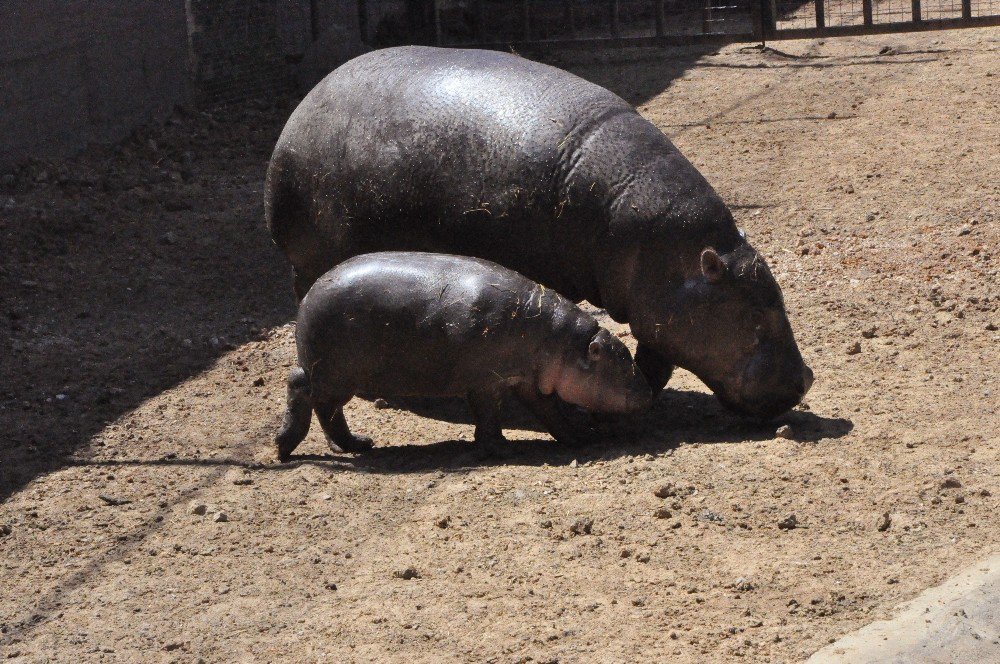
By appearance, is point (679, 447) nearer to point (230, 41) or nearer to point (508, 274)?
point (508, 274)

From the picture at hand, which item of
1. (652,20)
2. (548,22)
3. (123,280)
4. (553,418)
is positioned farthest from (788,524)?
(652,20)

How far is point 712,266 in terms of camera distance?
216 inches

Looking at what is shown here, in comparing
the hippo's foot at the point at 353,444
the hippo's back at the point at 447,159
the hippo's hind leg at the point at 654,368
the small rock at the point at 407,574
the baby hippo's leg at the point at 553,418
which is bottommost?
the small rock at the point at 407,574

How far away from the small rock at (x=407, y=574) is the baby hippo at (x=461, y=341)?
117cm

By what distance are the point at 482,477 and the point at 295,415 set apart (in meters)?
0.93

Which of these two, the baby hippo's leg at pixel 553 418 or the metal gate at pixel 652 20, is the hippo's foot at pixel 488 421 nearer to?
the baby hippo's leg at pixel 553 418

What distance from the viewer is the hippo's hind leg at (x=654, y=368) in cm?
596

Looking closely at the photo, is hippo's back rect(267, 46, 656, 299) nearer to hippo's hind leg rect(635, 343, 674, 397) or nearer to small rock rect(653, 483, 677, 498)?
hippo's hind leg rect(635, 343, 674, 397)

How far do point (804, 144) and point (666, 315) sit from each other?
5.26 m

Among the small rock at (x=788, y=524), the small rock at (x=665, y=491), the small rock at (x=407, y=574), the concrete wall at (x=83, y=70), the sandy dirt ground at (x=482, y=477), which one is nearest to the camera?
the sandy dirt ground at (x=482, y=477)

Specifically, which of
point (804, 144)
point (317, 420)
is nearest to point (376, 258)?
point (317, 420)

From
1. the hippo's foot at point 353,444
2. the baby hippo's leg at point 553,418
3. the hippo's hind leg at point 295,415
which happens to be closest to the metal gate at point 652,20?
the baby hippo's leg at point 553,418

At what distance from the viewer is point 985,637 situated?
383 centimetres

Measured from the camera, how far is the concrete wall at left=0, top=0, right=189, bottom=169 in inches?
416
